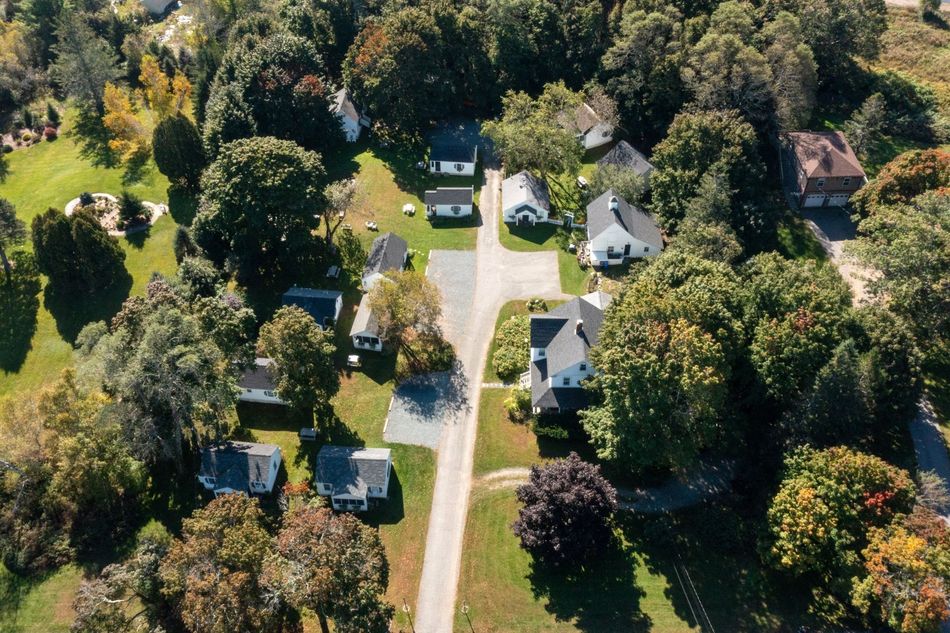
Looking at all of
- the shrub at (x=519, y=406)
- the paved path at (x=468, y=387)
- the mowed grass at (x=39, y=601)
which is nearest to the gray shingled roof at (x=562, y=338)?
the shrub at (x=519, y=406)

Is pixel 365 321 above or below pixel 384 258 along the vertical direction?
below

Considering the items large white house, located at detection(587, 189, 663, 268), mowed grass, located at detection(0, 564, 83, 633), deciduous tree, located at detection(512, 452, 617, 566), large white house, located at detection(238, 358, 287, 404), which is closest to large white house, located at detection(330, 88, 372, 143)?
large white house, located at detection(587, 189, 663, 268)

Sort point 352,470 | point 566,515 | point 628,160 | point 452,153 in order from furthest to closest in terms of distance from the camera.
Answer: point 452,153 → point 628,160 → point 352,470 → point 566,515

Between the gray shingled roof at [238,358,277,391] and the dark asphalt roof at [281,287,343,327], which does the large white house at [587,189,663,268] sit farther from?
the gray shingled roof at [238,358,277,391]

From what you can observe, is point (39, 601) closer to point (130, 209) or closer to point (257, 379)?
point (257, 379)

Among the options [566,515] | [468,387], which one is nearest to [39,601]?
[468,387]

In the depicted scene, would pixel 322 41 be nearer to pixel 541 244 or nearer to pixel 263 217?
pixel 263 217
